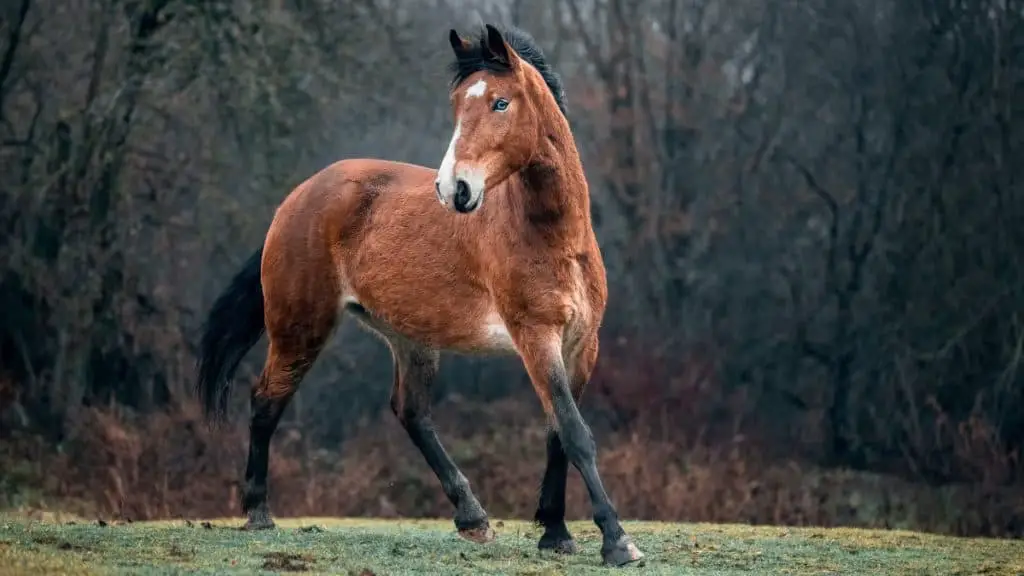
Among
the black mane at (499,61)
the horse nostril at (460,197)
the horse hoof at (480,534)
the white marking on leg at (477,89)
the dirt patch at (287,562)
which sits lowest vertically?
the dirt patch at (287,562)

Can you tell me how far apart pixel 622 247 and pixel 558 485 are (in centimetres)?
1302

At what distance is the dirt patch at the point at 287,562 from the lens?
7.17 m

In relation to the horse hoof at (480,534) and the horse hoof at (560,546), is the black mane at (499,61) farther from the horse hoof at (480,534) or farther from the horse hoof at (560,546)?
the horse hoof at (480,534)

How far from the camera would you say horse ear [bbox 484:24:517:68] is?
7941mm

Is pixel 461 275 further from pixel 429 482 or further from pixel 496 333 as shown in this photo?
pixel 429 482

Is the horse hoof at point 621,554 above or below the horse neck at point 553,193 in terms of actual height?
below

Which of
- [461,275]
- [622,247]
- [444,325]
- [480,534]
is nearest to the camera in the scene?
[461,275]

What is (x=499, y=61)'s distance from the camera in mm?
8039

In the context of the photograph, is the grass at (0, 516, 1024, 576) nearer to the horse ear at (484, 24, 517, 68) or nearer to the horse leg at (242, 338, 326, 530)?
the horse leg at (242, 338, 326, 530)

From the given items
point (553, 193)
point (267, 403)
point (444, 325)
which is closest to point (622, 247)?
point (267, 403)

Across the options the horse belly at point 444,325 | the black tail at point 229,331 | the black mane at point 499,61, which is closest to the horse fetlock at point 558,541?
the horse belly at point 444,325

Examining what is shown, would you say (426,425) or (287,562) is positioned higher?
(426,425)

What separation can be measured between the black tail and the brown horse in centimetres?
1

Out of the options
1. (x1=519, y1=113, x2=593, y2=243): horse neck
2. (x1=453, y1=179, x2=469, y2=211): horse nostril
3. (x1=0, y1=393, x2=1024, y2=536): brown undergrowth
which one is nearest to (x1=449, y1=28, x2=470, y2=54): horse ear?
(x1=519, y1=113, x2=593, y2=243): horse neck
